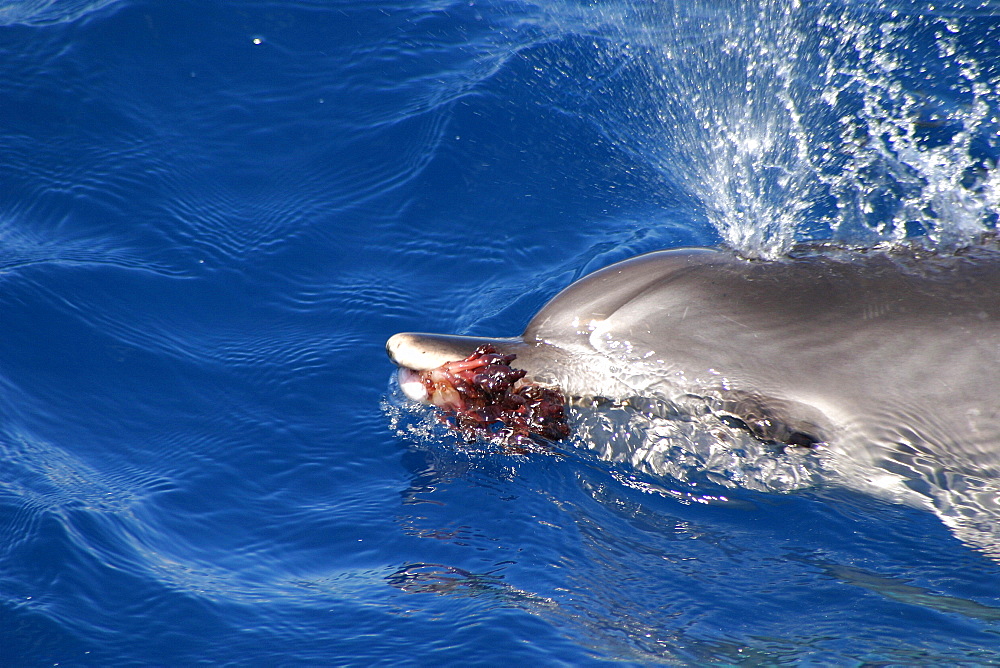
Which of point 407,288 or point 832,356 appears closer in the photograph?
point 832,356

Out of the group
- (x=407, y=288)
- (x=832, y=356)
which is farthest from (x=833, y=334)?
(x=407, y=288)

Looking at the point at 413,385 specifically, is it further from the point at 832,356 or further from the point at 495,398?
the point at 832,356

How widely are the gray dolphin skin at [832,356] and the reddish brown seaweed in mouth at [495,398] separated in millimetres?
88

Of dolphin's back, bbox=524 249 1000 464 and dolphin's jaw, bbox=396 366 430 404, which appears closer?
dolphin's back, bbox=524 249 1000 464

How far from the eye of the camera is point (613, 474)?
4812 mm

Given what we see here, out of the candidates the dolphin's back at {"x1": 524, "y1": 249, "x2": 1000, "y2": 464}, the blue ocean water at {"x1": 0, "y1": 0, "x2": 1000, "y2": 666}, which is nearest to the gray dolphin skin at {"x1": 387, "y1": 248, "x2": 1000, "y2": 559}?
the dolphin's back at {"x1": 524, "y1": 249, "x2": 1000, "y2": 464}

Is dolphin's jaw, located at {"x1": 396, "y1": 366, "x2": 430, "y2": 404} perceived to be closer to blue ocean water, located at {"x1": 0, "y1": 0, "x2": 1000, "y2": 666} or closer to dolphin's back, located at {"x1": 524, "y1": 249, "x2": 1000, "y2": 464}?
blue ocean water, located at {"x1": 0, "y1": 0, "x2": 1000, "y2": 666}

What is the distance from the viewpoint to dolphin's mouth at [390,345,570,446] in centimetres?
460

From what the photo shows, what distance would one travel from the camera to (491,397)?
463cm

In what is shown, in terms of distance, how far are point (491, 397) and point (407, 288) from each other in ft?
7.32

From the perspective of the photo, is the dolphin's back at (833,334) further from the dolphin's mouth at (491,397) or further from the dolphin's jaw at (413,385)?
the dolphin's jaw at (413,385)

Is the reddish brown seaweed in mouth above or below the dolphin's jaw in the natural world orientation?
below

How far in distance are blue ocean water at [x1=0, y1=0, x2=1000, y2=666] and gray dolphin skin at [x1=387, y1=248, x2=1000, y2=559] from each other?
1.10ft

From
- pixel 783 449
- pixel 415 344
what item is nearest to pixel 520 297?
pixel 415 344
